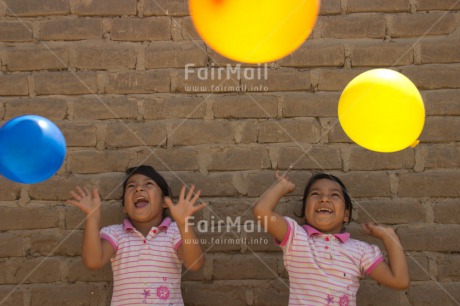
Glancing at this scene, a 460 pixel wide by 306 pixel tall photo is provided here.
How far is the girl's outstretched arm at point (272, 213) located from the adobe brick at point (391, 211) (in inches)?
15.7

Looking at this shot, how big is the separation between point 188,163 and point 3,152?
87 centimetres

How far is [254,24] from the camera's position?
6.55 ft

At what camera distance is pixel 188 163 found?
2881mm

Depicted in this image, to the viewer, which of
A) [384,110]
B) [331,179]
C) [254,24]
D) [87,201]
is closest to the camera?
[254,24]

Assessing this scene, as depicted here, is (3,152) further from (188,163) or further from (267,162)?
(267,162)

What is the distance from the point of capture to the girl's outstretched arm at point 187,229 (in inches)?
100

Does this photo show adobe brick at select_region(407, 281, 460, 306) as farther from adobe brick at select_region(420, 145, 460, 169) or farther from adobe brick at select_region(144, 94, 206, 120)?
adobe brick at select_region(144, 94, 206, 120)

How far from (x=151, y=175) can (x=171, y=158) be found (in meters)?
0.14

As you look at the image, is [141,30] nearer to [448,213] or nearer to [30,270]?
[30,270]

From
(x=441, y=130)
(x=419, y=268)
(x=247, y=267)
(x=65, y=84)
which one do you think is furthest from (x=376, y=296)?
(x=65, y=84)

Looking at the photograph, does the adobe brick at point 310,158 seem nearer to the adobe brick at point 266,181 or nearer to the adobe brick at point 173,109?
the adobe brick at point 266,181

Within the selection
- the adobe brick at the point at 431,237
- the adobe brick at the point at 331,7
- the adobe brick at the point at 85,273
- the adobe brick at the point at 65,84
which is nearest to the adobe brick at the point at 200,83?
the adobe brick at the point at 65,84

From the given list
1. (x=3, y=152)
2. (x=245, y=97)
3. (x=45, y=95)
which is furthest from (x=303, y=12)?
(x=45, y=95)

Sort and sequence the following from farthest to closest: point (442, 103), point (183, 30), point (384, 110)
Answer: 1. point (183, 30)
2. point (442, 103)
3. point (384, 110)
